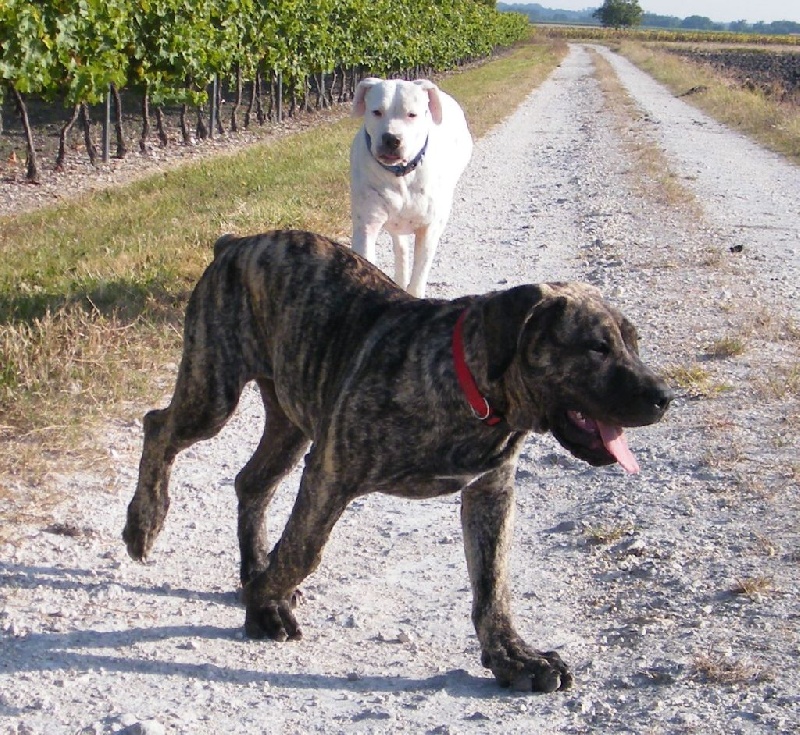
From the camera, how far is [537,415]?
12.0 feet

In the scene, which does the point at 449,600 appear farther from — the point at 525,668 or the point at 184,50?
the point at 184,50

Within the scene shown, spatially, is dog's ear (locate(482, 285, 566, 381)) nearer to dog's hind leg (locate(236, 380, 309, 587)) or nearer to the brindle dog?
the brindle dog

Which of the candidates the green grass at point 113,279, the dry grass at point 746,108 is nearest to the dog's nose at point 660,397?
the green grass at point 113,279

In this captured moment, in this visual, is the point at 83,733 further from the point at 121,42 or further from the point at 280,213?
the point at 121,42

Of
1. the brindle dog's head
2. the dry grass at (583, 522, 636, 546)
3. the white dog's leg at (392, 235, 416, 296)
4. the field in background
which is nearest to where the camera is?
the brindle dog's head

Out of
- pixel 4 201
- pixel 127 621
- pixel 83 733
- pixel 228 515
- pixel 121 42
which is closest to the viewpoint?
pixel 83 733

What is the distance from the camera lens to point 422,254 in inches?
329

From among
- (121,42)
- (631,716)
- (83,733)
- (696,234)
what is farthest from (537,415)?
(121,42)

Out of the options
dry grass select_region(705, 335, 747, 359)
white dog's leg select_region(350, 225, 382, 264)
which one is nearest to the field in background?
dry grass select_region(705, 335, 747, 359)

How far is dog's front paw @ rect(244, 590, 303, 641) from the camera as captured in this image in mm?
4152

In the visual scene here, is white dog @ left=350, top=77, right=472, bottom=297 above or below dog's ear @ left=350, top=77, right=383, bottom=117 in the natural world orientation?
below

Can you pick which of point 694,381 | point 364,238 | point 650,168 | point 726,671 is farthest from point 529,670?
point 650,168

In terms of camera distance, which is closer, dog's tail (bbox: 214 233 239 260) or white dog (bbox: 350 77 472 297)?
dog's tail (bbox: 214 233 239 260)

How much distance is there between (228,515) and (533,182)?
12.2 m
